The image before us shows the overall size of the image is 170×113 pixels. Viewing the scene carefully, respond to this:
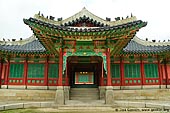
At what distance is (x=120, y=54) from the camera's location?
14.5 m

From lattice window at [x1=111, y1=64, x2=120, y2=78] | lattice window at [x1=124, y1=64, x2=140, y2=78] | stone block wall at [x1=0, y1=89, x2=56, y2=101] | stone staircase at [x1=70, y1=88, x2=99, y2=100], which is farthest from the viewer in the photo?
lattice window at [x1=124, y1=64, x2=140, y2=78]

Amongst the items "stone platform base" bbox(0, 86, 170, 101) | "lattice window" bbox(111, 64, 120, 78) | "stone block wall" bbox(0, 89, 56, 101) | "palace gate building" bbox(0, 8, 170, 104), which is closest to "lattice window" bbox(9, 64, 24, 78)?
"palace gate building" bbox(0, 8, 170, 104)

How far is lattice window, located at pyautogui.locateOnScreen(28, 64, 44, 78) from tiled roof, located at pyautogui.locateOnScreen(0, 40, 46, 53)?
157 cm

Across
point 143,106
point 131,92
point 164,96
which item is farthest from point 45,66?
point 164,96

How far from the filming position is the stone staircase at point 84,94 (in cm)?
1352

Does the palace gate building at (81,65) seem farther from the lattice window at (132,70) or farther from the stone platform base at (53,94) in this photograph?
the stone platform base at (53,94)

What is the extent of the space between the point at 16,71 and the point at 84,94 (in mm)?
7088

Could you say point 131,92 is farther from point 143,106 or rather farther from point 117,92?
point 143,106

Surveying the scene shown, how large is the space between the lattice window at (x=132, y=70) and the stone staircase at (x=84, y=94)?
341 cm

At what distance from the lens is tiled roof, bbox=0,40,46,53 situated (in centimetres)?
1455

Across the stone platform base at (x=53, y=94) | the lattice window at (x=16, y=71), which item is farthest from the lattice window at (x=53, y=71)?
the lattice window at (x=16, y=71)

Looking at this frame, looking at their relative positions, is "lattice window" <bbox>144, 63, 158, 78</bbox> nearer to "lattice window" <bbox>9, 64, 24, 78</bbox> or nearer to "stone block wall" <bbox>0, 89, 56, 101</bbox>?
"stone block wall" <bbox>0, 89, 56, 101</bbox>

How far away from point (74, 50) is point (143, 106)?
5874mm

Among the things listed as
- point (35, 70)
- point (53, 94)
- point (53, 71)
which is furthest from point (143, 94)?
point (35, 70)
